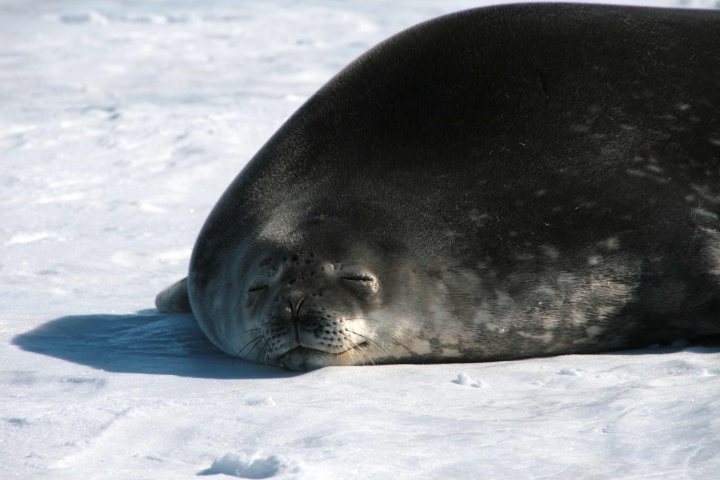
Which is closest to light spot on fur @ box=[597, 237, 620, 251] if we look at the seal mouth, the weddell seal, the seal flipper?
the weddell seal

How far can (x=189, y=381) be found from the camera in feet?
10.9

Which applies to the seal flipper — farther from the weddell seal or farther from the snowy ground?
the weddell seal

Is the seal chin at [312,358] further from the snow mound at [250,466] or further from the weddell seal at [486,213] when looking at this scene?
the snow mound at [250,466]

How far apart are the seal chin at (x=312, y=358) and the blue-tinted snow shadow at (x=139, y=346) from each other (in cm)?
4

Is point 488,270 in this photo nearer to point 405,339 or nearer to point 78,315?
point 405,339

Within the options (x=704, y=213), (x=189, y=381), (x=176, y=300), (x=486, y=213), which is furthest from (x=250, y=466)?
(x=176, y=300)

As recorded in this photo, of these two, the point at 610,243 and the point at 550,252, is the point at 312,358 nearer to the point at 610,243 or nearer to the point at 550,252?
the point at 550,252

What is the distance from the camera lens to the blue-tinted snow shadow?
11.5 ft

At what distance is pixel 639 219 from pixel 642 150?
230 millimetres

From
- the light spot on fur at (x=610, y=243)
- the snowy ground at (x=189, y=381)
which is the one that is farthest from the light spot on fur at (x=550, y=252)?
the snowy ground at (x=189, y=381)

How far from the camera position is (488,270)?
3.56 metres

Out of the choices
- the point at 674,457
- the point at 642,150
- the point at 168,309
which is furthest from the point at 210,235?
the point at 674,457

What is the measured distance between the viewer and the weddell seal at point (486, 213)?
351 cm

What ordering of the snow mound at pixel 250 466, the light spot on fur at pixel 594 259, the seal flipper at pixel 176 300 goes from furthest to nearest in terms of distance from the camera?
1. the seal flipper at pixel 176 300
2. the light spot on fur at pixel 594 259
3. the snow mound at pixel 250 466
